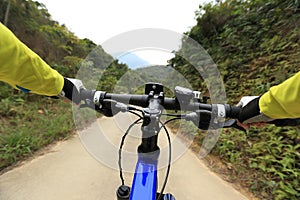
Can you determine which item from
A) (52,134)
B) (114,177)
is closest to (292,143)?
(114,177)

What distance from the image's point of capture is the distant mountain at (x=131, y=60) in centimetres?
96

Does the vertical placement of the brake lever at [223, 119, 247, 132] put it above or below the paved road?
above

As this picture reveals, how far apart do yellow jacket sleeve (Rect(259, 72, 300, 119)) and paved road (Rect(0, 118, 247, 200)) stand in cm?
112

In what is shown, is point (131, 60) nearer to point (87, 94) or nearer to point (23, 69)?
point (87, 94)

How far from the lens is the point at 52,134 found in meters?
2.96

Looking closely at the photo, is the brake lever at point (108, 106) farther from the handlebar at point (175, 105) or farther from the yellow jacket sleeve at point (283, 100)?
the yellow jacket sleeve at point (283, 100)

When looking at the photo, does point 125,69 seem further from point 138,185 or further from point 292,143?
point 292,143

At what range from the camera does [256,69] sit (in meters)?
3.97

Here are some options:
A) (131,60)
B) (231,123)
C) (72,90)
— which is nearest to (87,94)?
(72,90)

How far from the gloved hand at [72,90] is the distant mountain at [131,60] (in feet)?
0.85

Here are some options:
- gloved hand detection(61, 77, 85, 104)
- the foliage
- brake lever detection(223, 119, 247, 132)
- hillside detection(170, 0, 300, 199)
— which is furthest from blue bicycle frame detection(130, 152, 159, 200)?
the foliage

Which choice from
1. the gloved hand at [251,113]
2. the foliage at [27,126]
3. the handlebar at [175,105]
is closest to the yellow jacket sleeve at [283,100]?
the gloved hand at [251,113]

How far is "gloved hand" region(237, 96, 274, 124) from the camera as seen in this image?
0.75 metres

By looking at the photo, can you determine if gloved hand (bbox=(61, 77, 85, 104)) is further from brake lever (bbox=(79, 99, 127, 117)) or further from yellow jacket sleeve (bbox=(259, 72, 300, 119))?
yellow jacket sleeve (bbox=(259, 72, 300, 119))
